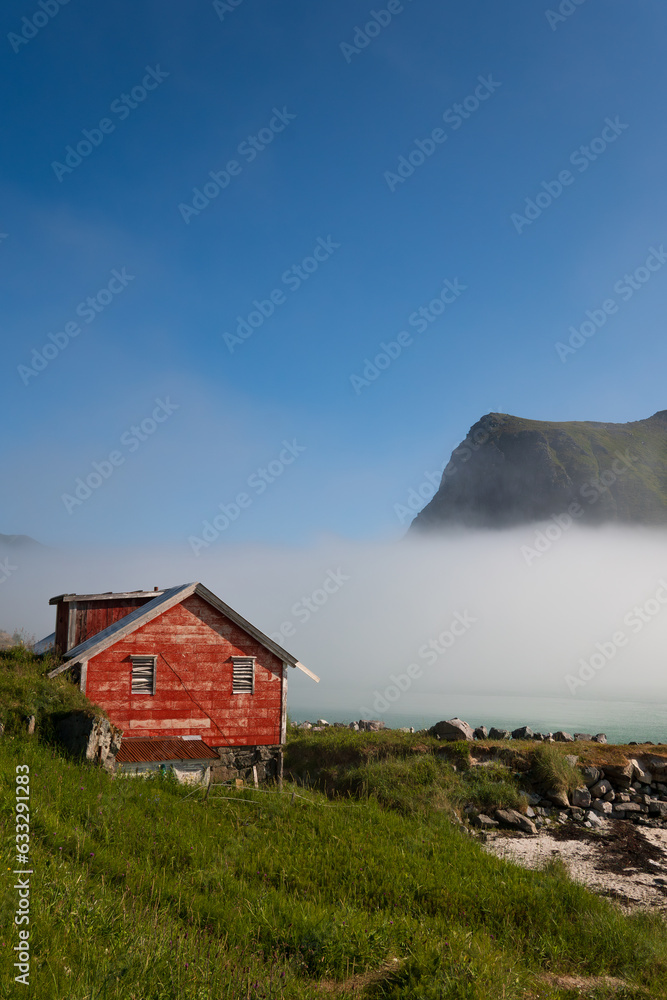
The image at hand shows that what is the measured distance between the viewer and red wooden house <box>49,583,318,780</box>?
75.0ft

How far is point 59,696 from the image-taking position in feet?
60.8

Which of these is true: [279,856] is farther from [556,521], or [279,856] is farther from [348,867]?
[556,521]

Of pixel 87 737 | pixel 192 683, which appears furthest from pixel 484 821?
pixel 87 737

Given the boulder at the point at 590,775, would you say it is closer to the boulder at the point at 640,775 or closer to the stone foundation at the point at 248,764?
the boulder at the point at 640,775

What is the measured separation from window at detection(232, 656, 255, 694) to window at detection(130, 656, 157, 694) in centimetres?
326

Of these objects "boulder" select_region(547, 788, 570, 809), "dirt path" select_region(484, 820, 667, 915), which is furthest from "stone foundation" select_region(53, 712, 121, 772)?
"boulder" select_region(547, 788, 570, 809)

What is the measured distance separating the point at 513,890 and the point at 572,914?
1004mm

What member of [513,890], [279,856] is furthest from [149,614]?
[513,890]

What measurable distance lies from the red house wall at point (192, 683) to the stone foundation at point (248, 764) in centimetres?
32

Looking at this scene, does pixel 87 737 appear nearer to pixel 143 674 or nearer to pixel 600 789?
pixel 143 674

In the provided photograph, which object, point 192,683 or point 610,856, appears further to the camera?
point 192,683

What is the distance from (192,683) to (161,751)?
10.1 ft

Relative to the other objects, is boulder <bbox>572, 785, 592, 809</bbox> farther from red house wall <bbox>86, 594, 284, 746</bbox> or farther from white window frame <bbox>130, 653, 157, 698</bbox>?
white window frame <bbox>130, 653, 157, 698</bbox>

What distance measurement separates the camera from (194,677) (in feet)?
79.6
